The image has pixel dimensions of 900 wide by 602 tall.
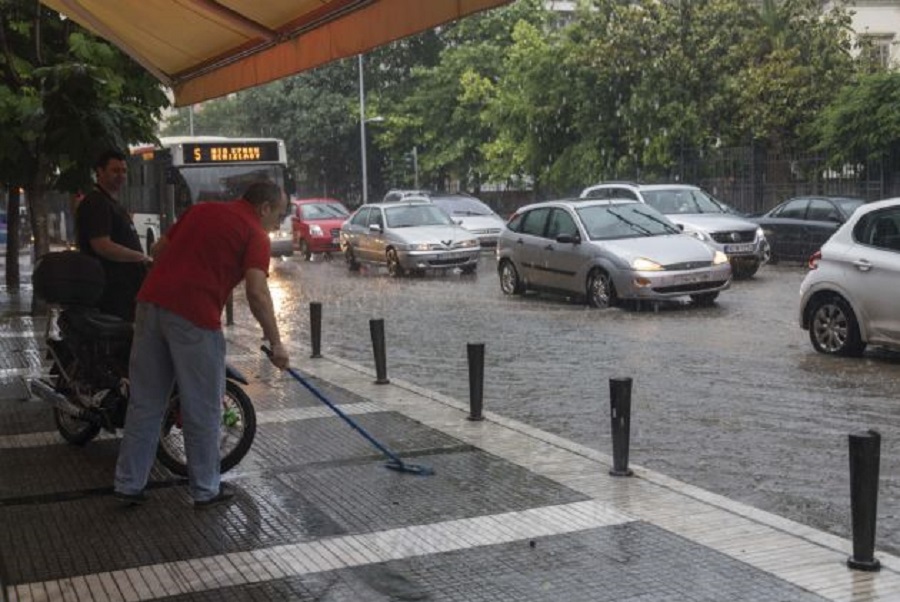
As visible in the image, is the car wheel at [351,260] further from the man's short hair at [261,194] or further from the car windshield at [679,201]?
the man's short hair at [261,194]

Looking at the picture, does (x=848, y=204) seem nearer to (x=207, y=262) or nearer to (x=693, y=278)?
(x=693, y=278)

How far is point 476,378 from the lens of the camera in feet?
28.2

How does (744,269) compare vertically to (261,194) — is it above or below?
below

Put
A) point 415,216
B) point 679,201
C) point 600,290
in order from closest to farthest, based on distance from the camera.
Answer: point 600,290 → point 679,201 → point 415,216

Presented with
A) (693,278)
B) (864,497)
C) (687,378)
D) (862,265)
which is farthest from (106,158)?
(693,278)

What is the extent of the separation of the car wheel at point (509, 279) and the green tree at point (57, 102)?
703 cm

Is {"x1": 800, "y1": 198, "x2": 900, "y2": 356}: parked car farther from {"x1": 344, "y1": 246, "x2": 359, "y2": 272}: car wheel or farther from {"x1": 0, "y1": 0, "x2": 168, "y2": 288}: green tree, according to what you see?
{"x1": 344, "y1": 246, "x2": 359, "y2": 272}: car wheel

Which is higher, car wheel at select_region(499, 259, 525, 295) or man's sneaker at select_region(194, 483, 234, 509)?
car wheel at select_region(499, 259, 525, 295)

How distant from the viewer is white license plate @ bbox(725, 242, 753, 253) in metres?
21.0

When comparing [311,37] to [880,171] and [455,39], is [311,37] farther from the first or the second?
[455,39]

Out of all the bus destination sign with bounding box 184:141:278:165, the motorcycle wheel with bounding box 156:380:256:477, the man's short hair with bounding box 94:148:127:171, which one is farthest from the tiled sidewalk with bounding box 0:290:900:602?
the bus destination sign with bounding box 184:141:278:165

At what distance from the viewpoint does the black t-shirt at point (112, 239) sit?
7707mm

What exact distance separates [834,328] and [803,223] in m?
13.0

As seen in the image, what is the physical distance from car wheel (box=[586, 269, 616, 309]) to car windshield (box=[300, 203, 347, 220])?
59.9ft
